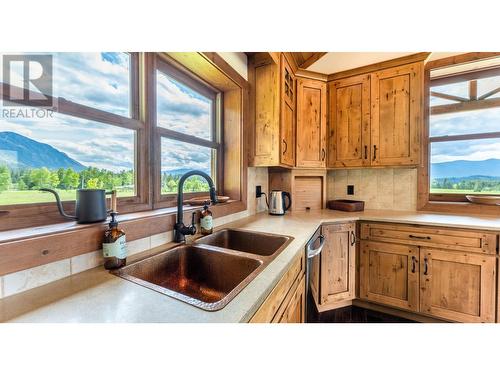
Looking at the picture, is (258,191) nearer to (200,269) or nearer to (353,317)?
(200,269)

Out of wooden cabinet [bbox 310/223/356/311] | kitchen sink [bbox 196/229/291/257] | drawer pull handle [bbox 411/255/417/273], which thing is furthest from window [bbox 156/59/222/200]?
drawer pull handle [bbox 411/255/417/273]

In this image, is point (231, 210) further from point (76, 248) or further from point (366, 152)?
point (366, 152)

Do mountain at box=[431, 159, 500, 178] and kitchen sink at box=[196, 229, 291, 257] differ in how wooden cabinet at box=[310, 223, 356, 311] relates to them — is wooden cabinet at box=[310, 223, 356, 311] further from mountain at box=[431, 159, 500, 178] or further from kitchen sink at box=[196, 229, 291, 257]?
mountain at box=[431, 159, 500, 178]

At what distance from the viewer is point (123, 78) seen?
114 centimetres

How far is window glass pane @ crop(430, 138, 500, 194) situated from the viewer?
2049 mm

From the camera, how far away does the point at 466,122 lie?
2135 mm

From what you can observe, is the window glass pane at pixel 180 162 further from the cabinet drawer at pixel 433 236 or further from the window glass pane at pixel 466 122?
the window glass pane at pixel 466 122

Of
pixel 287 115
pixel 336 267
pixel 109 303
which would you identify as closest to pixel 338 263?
pixel 336 267

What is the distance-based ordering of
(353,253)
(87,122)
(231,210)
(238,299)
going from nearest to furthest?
(238,299), (87,122), (231,210), (353,253)

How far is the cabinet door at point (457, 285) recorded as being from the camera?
1552 mm

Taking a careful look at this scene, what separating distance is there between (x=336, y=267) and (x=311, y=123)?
1468mm

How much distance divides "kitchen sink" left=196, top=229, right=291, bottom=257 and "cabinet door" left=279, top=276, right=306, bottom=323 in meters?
0.25

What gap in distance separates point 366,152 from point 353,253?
1.03m
